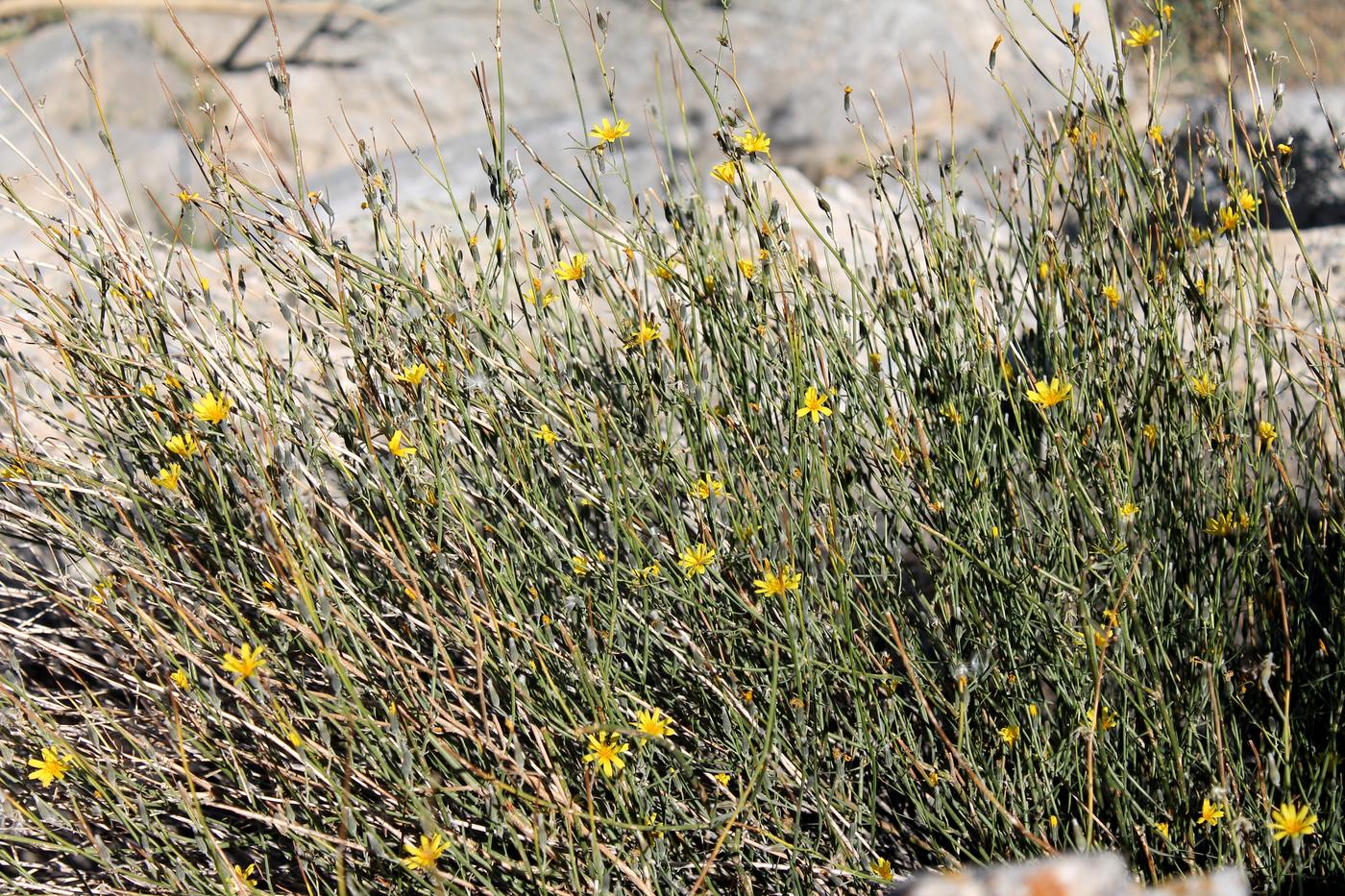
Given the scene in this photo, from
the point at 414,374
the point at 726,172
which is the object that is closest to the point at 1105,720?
the point at 726,172

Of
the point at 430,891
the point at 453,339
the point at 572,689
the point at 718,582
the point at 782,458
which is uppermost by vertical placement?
the point at 453,339

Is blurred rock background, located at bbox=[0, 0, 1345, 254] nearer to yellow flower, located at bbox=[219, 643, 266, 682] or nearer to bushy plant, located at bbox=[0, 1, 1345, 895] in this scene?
bushy plant, located at bbox=[0, 1, 1345, 895]

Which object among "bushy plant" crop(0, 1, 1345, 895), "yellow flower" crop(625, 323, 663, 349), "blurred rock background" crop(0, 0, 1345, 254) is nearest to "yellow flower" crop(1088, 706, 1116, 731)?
"bushy plant" crop(0, 1, 1345, 895)

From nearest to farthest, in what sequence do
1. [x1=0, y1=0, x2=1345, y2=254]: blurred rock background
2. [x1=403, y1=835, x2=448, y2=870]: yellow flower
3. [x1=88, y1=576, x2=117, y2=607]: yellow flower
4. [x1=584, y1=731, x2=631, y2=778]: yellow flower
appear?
[x1=403, y1=835, x2=448, y2=870]: yellow flower
[x1=584, y1=731, x2=631, y2=778]: yellow flower
[x1=88, y1=576, x2=117, y2=607]: yellow flower
[x1=0, y1=0, x2=1345, y2=254]: blurred rock background

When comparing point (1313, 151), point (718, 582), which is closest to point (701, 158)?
point (1313, 151)

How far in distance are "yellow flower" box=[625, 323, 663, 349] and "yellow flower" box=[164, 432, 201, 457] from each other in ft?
2.30

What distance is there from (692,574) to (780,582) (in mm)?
244

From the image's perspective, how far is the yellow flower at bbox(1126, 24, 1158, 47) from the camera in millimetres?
1803

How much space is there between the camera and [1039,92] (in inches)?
206

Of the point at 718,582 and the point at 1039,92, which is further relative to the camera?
the point at 1039,92

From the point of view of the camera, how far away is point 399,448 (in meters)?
1.61

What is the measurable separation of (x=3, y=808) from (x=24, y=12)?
660cm

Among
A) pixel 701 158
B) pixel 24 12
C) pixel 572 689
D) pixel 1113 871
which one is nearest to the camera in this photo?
pixel 1113 871

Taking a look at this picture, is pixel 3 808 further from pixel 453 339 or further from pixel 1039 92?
pixel 1039 92
